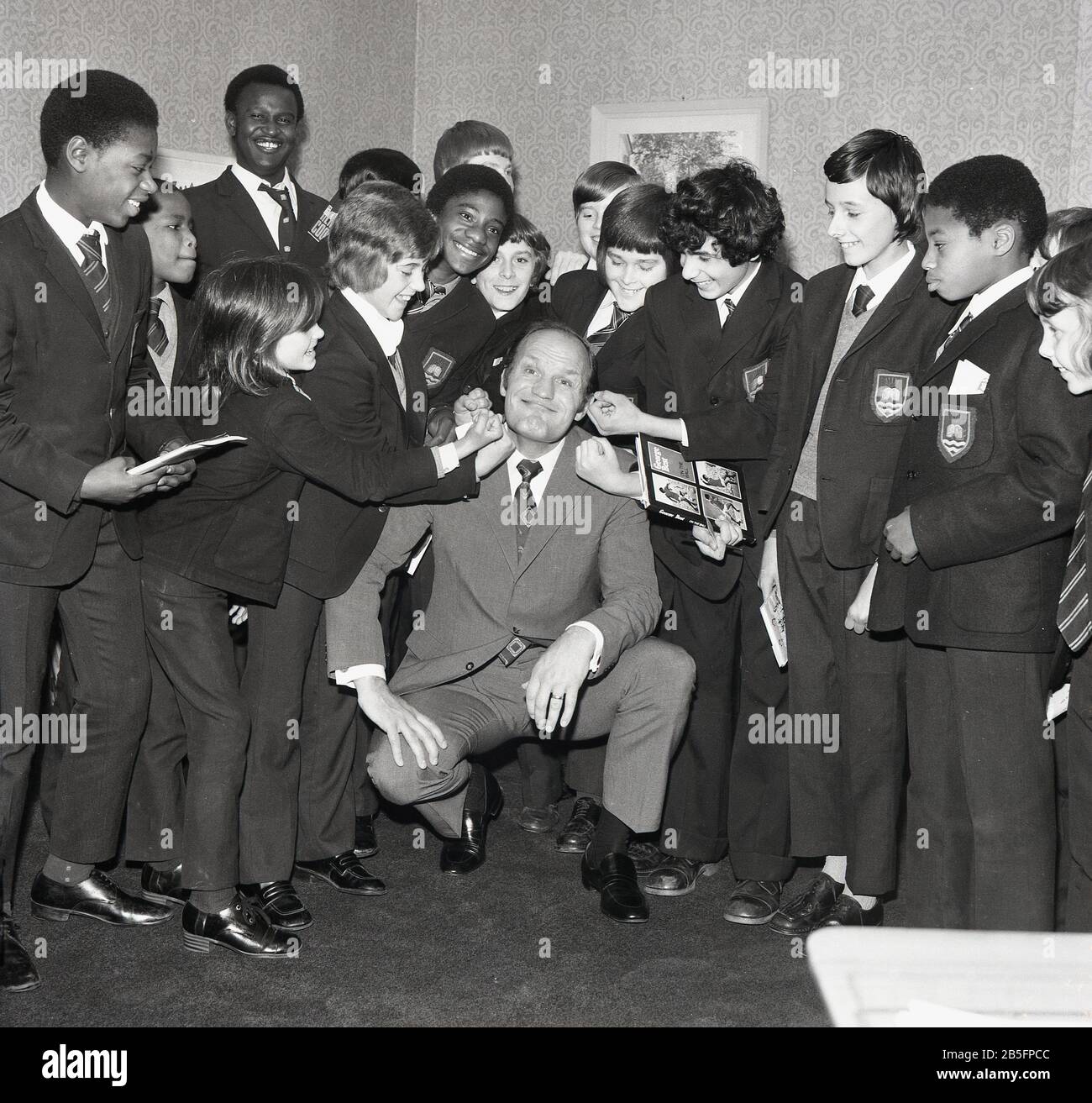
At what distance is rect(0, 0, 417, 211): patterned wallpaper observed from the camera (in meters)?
3.95

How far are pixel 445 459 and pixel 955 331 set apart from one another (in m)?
1.21

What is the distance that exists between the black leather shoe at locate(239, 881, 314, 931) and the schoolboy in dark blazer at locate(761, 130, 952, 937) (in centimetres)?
112

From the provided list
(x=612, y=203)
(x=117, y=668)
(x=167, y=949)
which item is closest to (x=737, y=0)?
(x=612, y=203)

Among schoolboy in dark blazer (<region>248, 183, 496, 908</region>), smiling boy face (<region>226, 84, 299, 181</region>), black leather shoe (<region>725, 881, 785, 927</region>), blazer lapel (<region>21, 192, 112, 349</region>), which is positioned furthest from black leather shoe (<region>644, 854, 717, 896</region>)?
smiling boy face (<region>226, 84, 299, 181</region>)

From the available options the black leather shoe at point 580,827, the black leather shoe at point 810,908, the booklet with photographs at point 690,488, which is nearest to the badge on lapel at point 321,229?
the booklet with photographs at point 690,488

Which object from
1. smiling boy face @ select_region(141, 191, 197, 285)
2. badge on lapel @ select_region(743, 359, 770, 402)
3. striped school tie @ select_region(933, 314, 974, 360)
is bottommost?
badge on lapel @ select_region(743, 359, 770, 402)

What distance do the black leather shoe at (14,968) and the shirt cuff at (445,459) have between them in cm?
137

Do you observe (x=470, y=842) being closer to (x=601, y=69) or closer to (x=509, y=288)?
(x=509, y=288)

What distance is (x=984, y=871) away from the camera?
249 cm

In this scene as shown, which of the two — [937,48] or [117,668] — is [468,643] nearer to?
[117,668]

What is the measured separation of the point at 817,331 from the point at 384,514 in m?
1.16

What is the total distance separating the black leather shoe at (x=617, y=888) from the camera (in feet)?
9.49

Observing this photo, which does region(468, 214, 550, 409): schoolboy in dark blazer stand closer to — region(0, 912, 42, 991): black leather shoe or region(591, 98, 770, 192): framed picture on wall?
region(0, 912, 42, 991): black leather shoe

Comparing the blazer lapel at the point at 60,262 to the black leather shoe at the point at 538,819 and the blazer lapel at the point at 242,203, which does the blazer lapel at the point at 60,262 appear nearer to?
the blazer lapel at the point at 242,203
